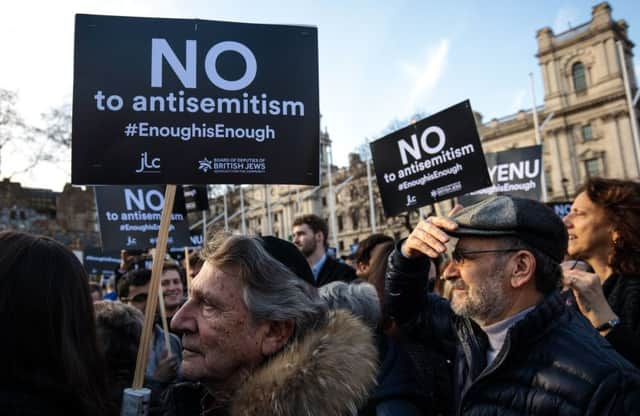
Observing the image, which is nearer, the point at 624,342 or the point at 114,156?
the point at 624,342

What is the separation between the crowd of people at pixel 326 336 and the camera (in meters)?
1.69

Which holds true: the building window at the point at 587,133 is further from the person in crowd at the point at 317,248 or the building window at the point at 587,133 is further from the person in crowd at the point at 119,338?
the person in crowd at the point at 119,338

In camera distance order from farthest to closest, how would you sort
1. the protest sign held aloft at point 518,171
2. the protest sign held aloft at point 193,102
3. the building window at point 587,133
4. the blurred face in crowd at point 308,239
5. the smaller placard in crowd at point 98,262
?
the building window at point 587,133, the smaller placard in crowd at point 98,262, the protest sign held aloft at point 518,171, the blurred face in crowd at point 308,239, the protest sign held aloft at point 193,102

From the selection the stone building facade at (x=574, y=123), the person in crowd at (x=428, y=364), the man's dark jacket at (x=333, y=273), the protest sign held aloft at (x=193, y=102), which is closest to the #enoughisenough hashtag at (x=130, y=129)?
the protest sign held aloft at (x=193, y=102)

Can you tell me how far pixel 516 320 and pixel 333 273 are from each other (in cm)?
380

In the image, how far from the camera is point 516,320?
2.17 meters

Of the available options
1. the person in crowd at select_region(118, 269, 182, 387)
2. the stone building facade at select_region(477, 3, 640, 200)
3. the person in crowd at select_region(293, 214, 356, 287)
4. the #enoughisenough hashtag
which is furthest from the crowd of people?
the stone building facade at select_region(477, 3, 640, 200)

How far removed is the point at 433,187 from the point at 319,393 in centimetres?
382

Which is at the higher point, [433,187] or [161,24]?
[161,24]

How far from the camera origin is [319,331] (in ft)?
5.97

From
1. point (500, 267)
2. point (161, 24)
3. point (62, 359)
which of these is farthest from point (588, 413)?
point (161, 24)

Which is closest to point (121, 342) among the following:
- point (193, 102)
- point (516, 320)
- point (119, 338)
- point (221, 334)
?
point (119, 338)

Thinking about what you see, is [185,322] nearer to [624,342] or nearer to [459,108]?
[624,342]

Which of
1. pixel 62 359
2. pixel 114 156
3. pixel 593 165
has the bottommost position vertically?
pixel 62 359
